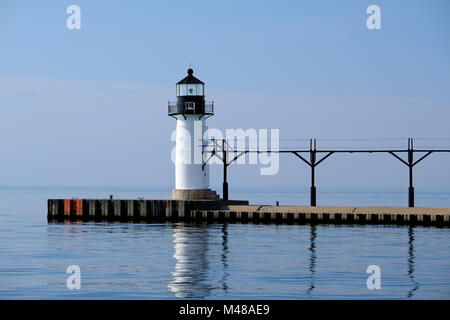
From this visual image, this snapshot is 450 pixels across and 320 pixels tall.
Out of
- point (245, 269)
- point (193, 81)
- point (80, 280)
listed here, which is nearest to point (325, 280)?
point (245, 269)

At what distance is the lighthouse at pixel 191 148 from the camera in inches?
2250

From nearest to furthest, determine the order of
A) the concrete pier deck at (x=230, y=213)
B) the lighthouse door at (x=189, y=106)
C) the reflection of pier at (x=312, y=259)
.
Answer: the reflection of pier at (x=312, y=259), the concrete pier deck at (x=230, y=213), the lighthouse door at (x=189, y=106)

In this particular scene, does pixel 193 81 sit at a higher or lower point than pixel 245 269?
higher

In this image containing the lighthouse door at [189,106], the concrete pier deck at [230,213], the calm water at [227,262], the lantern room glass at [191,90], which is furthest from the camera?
the lantern room glass at [191,90]

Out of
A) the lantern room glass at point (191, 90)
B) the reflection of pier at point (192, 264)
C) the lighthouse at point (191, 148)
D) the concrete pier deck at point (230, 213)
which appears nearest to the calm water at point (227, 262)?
the reflection of pier at point (192, 264)

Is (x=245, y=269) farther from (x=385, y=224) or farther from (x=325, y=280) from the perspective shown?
(x=385, y=224)

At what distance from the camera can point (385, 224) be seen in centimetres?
5150

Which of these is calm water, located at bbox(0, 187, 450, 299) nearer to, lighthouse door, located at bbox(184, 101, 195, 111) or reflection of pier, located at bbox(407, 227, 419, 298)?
reflection of pier, located at bbox(407, 227, 419, 298)

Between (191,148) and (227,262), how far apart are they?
26602mm

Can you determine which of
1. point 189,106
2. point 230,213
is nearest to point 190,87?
point 189,106

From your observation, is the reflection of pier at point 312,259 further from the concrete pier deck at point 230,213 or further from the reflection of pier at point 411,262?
the concrete pier deck at point 230,213

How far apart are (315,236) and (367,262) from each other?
13.2m

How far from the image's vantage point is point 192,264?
30766 mm

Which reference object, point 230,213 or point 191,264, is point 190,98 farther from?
point 191,264
